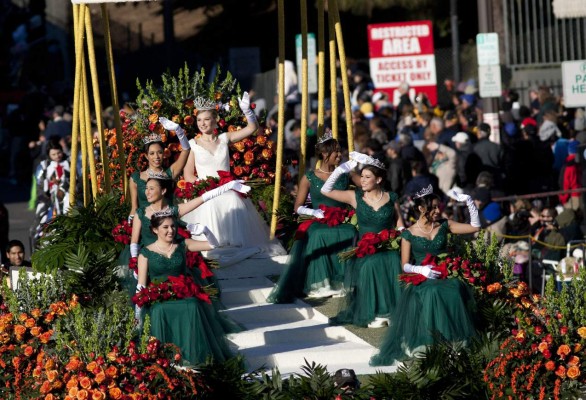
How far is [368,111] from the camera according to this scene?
26422mm

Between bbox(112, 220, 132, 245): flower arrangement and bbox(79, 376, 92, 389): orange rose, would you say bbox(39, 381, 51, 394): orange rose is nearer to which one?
bbox(79, 376, 92, 389): orange rose

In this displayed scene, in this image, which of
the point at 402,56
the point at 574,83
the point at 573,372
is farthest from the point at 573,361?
the point at 402,56

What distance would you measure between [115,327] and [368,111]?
1541cm

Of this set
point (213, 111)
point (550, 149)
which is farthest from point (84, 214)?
point (550, 149)

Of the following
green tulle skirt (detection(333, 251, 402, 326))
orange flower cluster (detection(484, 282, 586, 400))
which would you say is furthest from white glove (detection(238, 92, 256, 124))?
orange flower cluster (detection(484, 282, 586, 400))

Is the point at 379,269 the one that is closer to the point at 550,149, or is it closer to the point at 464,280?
the point at 464,280

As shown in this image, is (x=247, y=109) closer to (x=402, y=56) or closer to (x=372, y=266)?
(x=372, y=266)

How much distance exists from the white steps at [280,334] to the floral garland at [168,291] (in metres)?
0.87

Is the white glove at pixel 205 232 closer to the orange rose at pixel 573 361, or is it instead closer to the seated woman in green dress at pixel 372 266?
the seated woman in green dress at pixel 372 266

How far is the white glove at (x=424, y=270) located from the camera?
1268 cm

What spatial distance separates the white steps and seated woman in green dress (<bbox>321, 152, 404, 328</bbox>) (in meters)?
0.28

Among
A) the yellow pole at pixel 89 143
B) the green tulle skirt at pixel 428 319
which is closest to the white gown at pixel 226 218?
the yellow pole at pixel 89 143

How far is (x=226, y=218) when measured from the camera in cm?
1563

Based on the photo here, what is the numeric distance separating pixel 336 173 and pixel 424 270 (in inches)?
74.3
